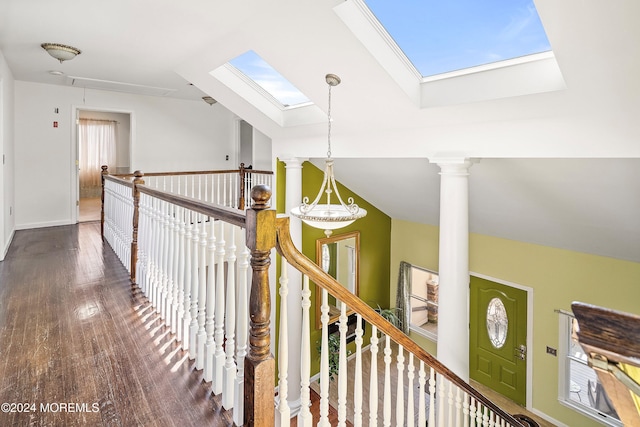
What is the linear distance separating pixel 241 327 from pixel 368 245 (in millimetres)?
5326

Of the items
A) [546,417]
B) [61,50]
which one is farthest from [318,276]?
[546,417]

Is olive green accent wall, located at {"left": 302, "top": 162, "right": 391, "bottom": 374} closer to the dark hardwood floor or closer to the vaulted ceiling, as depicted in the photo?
the vaulted ceiling

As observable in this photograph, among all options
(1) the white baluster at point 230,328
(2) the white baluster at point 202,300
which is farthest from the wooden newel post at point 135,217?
(1) the white baluster at point 230,328

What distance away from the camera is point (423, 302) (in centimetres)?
666

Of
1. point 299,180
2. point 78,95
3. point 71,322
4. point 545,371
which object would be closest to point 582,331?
point 71,322

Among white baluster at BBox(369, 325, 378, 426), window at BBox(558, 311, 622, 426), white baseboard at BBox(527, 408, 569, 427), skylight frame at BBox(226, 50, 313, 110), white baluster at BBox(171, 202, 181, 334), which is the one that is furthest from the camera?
white baseboard at BBox(527, 408, 569, 427)

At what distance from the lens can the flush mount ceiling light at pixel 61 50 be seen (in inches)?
156

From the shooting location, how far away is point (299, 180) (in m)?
5.25

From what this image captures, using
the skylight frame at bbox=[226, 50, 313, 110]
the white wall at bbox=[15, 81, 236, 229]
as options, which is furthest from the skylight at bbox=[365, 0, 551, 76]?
the white wall at bbox=[15, 81, 236, 229]

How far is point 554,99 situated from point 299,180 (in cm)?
337

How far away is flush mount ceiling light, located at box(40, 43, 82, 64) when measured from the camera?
3.96 metres

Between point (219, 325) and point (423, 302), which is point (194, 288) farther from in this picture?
point (423, 302)

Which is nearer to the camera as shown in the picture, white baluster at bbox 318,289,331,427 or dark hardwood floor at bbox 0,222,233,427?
white baluster at bbox 318,289,331,427

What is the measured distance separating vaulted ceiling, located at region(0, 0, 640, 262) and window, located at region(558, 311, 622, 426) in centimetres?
119
